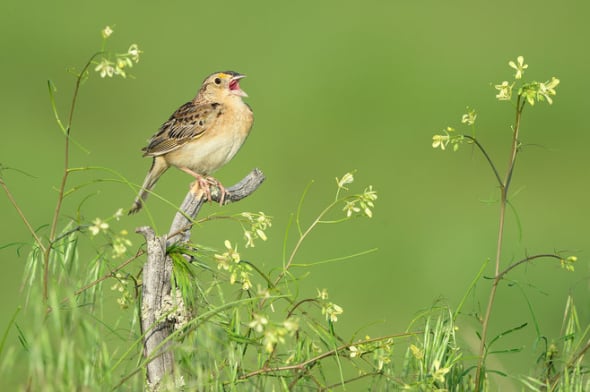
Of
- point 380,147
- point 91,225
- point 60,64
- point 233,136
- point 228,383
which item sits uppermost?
point 60,64

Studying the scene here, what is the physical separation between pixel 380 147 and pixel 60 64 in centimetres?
472

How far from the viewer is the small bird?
672 cm

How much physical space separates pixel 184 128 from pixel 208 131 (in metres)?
0.13

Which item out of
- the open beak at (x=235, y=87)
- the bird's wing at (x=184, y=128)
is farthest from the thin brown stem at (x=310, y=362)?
the open beak at (x=235, y=87)

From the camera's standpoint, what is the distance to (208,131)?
22.3 ft

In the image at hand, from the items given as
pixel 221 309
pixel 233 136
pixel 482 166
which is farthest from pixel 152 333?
pixel 482 166

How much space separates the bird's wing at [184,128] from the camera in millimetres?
6746

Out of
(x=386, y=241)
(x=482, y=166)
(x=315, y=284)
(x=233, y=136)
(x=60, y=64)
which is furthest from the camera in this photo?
(x=60, y=64)

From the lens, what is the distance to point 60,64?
16984mm

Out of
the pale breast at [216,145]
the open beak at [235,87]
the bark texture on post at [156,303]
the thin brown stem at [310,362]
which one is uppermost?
the open beak at [235,87]

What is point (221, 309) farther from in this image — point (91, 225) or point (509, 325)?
point (509, 325)

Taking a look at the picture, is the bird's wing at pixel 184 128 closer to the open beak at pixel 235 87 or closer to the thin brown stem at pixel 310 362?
the open beak at pixel 235 87

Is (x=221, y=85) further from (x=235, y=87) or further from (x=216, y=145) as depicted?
(x=216, y=145)

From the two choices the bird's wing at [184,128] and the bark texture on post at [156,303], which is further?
the bird's wing at [184,128]
